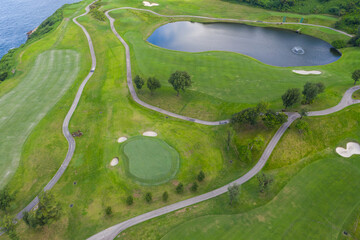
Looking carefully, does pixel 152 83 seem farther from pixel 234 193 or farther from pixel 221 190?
pixel 234 193

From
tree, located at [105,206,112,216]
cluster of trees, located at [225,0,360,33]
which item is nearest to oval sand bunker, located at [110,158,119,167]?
tree, located at [105,206,112,216]

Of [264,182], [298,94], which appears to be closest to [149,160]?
[264,182]

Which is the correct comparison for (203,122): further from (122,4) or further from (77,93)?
(122,4)

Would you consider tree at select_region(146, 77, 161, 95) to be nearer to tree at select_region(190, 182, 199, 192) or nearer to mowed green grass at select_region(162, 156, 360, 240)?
tree at select_region(190, 182, 199, 192)

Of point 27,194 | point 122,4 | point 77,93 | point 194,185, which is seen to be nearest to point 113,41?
point 77,93

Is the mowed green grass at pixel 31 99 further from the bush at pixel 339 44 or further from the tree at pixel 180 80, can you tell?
the bush at pixel 339 44

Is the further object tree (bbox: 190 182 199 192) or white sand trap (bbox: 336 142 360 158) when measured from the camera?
white sand trap (bbox: 336 142 360 158)
